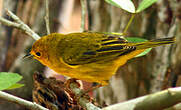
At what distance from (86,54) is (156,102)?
1287mm

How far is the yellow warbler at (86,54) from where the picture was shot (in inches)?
86.7

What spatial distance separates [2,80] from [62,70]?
0.74 m

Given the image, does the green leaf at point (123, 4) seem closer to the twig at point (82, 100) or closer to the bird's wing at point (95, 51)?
the bird's wing at point (95, 51)

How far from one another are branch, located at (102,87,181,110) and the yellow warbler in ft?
3.61

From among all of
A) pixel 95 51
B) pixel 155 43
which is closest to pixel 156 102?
pixel 155 43

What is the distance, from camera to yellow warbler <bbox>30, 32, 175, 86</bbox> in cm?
220

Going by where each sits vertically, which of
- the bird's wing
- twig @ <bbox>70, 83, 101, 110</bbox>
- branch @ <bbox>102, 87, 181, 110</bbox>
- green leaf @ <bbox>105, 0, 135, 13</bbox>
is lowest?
twig @ <bbox>70, 83, 101, 110</bbox>

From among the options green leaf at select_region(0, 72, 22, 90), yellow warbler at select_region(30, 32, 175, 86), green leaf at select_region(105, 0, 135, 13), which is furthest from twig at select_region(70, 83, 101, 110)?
green leaf at select_region(105, 0, 135, 13)

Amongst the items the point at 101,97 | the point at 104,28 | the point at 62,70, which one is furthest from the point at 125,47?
the point at 101,97

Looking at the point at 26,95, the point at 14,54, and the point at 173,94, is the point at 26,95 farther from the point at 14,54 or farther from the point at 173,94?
the point at 173,94

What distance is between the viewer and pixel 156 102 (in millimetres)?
1005

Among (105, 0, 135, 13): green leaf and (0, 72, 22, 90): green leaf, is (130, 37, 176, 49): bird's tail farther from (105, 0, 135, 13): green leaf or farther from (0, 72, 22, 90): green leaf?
(0, 72, 22, 90): green leaf

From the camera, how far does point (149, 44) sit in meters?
2.03

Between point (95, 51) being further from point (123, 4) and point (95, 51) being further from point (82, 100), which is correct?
point (123, 4)
